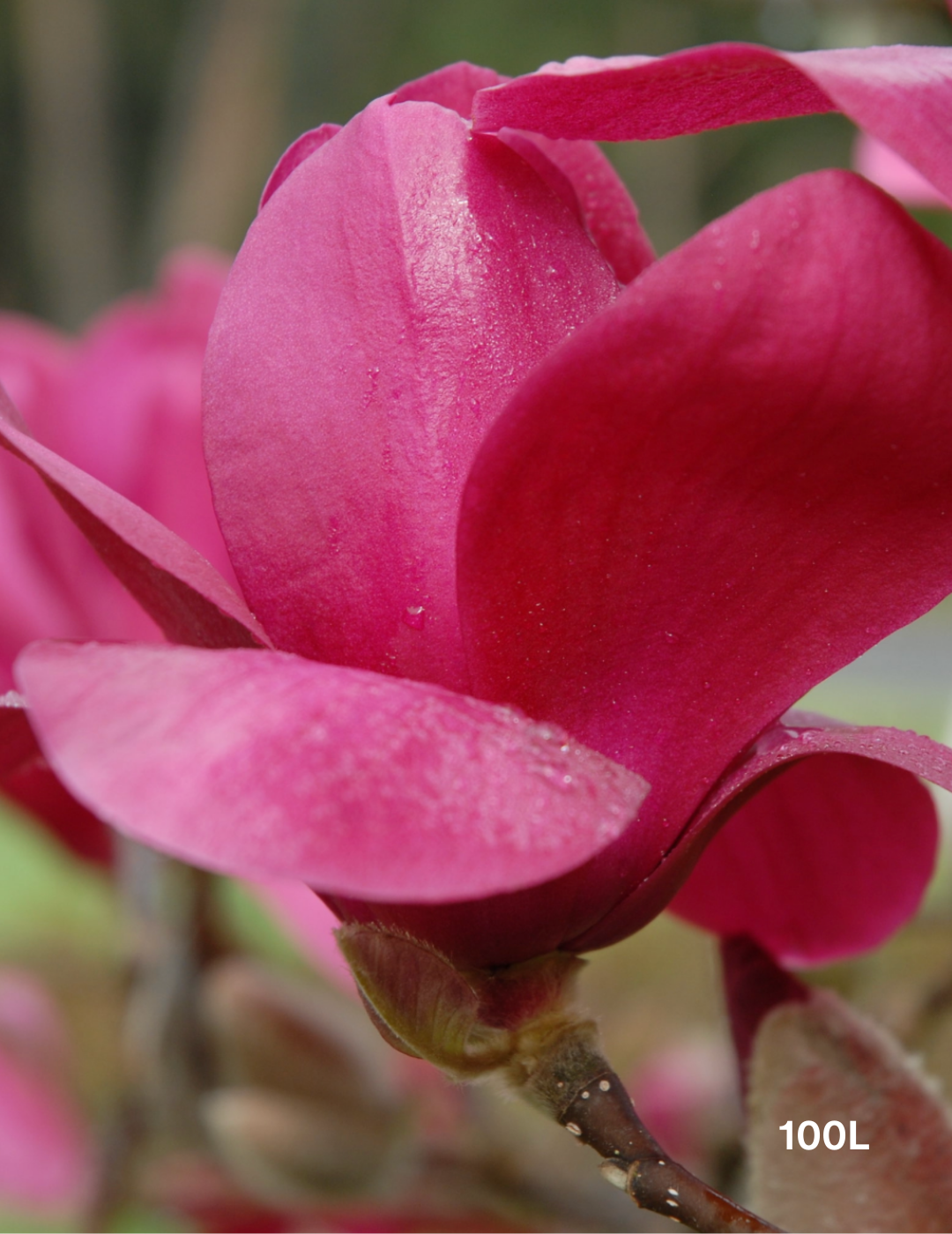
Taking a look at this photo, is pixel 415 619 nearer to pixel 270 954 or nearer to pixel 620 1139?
pixel 620 1139

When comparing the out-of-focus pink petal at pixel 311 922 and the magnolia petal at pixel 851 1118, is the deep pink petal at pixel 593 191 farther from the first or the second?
the out-of-focus pink petal at pixel 311 922

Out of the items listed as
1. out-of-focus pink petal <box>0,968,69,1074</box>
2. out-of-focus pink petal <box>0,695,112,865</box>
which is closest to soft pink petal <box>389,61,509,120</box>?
out-of-focus pink petal <box>0,695,112,865</box>

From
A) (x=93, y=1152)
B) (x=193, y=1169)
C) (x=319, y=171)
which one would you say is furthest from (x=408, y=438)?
(x=93, y=1152)

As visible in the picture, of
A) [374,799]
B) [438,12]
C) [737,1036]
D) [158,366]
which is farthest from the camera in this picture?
[438,12]

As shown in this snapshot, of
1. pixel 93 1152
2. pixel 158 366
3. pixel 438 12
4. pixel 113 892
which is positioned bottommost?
pixel 93 1152

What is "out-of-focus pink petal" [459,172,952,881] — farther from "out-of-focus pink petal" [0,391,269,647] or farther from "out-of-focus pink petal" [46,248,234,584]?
"out-of-focus pink petal" [46,248,234,584]

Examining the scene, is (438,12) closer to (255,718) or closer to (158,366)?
(158,366)
